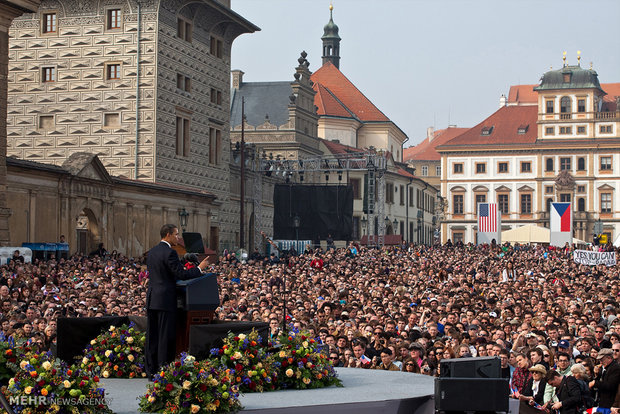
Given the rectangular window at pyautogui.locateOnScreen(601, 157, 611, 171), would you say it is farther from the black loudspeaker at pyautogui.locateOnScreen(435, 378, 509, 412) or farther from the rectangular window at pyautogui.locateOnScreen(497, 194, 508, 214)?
the black loudspeaker at pyautogui.locateOnScreen(435, 378, 509, 412)

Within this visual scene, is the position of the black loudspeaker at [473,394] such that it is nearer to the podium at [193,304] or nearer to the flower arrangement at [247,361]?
the flower arrangement at [247,361]

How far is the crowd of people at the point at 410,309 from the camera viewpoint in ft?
37.2

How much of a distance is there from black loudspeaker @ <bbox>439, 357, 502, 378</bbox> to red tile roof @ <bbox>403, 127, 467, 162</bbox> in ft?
371

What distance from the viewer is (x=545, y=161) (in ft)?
300

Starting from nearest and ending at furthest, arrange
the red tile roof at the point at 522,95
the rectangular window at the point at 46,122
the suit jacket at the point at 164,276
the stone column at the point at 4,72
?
the suit jacket at the point at 164,276 < the stone column at the point at 4,72 < the rectangular window at the point at 46,122 < the red tile roof at the point at 522,95

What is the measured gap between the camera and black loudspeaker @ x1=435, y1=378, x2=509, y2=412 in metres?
7.89

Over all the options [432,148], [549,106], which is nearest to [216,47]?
[549,106]

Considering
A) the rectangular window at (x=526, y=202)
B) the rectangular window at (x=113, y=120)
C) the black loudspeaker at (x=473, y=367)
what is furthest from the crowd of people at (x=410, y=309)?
the rectangular window at (x=526, y=202)

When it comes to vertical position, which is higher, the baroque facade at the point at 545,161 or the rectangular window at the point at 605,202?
the baroque facade at the point at 545,161

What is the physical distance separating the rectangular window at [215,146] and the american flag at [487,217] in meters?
13.6

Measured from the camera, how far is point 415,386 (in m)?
9.26

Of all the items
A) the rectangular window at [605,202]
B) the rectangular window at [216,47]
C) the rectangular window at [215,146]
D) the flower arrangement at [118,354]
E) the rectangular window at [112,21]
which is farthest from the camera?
the rectangular window at [605,202]

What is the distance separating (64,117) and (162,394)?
38.3 m

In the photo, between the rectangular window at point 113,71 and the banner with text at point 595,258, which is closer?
the banner with text at point 595,258
